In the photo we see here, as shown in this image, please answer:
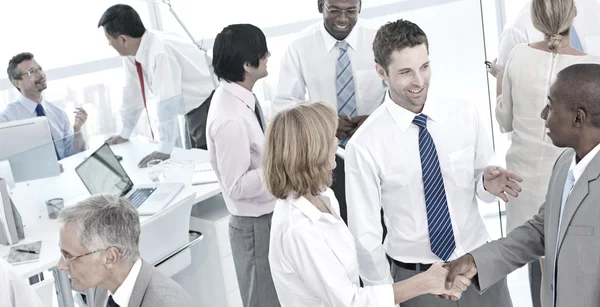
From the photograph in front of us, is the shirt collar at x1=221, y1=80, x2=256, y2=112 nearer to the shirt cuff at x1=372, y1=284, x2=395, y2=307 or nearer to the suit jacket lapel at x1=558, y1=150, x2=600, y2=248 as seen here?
the shirt cuff at x1=372, y1=284, x2=395, y2=307

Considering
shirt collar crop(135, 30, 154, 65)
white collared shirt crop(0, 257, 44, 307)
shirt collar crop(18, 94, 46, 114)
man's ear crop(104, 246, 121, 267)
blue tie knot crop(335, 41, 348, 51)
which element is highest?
shirt collar crop(135, 30, 154, 65)

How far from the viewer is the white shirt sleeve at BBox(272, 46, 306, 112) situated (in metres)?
3.60

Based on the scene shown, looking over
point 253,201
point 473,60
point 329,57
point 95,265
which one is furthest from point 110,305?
point 473,60

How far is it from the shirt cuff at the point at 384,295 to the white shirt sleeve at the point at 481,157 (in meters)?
0.53

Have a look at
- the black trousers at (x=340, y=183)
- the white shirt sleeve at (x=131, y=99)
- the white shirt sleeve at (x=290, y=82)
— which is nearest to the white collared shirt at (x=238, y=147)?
the black trousers at (x=340, y=183)

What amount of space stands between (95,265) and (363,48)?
6.09 feet

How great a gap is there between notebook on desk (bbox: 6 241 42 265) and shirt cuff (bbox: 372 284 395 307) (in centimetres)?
172

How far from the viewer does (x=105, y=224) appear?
215cm

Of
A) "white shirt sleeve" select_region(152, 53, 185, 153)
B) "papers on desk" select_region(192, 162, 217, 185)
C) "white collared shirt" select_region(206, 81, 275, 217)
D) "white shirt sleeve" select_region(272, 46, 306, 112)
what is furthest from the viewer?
"white shirt sleeve" select_region(152, 53, 185, 153)

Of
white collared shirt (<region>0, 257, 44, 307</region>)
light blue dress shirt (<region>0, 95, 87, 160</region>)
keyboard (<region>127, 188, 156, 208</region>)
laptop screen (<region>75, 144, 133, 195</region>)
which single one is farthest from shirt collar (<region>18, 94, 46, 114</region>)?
white collared shirt (<region>0, 257, 44, 307</region>)

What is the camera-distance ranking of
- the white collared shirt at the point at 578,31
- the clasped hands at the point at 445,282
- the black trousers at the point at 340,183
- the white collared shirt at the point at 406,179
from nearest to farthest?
1. the clasped hands at the point at 445,282
2. the white collared shirt at the point at 406,179
3. the black trousers at the point at 340,183
4. the white collared shirt at the point at 578,31

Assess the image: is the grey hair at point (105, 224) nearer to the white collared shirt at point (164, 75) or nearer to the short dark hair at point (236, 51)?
the short dark hair at point (236, 51)

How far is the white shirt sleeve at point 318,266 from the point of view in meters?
1.93

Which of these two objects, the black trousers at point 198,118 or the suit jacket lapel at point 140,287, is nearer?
the suit jacket lapel at point 140,287
